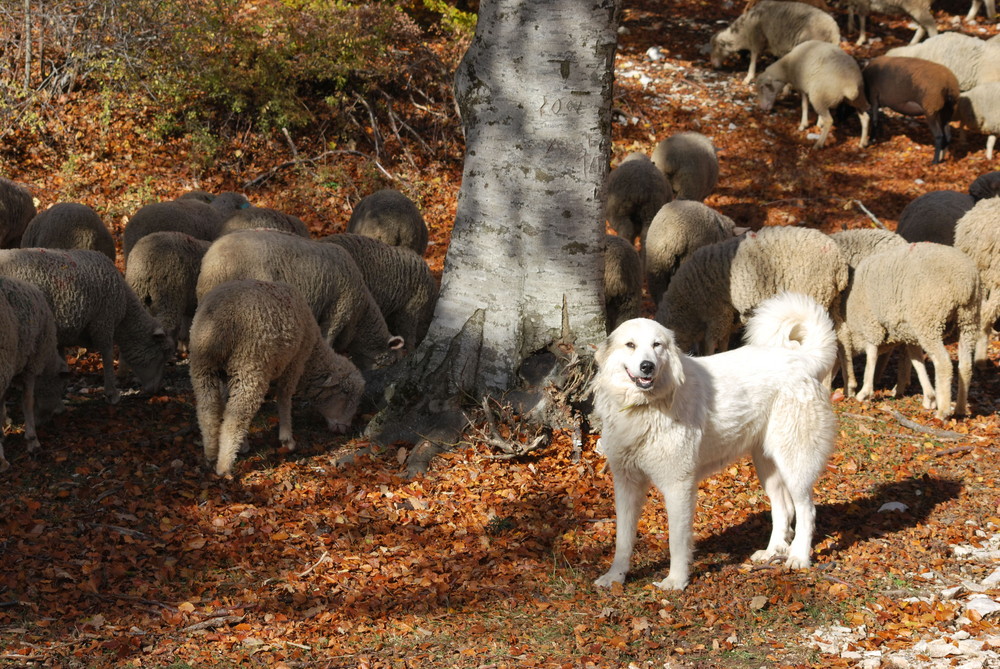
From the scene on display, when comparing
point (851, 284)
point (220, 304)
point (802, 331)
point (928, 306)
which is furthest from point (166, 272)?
point (928, 306)

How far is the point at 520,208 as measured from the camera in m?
7.38

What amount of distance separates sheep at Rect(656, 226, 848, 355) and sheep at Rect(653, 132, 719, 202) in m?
4.36

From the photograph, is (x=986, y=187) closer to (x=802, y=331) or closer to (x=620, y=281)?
(x=620, y=281)

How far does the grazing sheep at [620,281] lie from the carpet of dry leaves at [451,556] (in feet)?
7.65

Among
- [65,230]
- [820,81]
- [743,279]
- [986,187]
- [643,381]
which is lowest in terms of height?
[743,279]

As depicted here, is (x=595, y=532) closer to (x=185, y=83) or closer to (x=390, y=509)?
(x=390, y=509)

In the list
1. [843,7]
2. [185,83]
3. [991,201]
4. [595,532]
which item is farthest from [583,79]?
[843,7]

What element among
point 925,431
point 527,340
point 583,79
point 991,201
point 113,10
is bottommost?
point 925,431

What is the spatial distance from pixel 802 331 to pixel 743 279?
12.2 ft

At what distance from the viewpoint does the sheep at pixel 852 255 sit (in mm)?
9812

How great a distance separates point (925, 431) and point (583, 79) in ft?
14.0

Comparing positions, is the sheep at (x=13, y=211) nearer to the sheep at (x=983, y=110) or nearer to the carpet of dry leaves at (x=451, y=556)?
the carpet of dry leaves at (x=451, y=556)

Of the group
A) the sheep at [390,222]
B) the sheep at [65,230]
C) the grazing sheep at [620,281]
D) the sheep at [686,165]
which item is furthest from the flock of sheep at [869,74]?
the sheep at [65,230]

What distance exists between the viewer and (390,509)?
664cm
